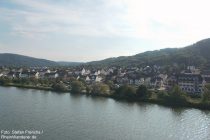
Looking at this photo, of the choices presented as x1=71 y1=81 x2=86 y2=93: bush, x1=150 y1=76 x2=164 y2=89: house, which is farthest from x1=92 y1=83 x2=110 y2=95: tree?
x1=150 y1=76 x2=164 y2=89: house

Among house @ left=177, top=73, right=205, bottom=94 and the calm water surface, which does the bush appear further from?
house @ left=177, top=73, right=205, bottom=94

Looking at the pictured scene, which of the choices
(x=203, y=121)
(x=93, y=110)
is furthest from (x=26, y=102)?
(x=203, y=121)

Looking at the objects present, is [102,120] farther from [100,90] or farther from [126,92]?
[100,90]

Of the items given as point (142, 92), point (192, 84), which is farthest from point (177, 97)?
point (192, 84)

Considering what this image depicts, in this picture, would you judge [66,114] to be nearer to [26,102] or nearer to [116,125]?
[116,125]

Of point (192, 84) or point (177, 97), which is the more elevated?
point (192, 84)

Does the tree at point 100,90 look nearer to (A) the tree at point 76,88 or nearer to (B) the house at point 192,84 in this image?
(A) the tree at point 76,88

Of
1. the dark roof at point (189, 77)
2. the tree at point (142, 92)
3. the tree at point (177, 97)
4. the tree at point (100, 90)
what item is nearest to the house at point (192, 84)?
the dark roof at point (189, 77)
